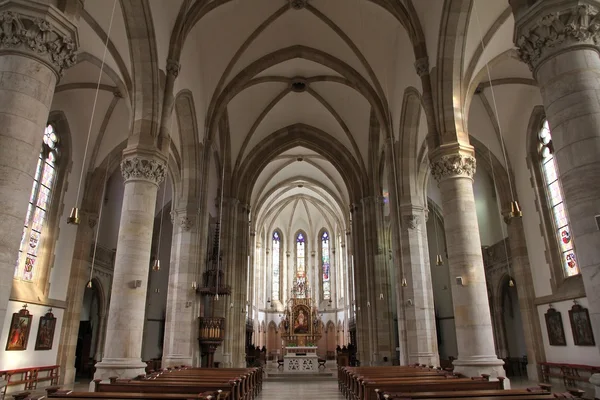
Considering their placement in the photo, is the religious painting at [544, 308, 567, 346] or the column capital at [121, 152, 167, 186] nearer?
the column capital at [121, 152, 167, 186]

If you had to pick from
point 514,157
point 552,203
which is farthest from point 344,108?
point 552,203

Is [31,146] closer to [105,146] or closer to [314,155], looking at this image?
[105,146]

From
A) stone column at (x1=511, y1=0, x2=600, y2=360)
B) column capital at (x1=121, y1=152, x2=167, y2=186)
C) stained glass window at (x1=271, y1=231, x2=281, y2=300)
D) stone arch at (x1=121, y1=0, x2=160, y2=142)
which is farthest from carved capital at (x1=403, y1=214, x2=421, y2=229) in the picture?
stained glass window at (x1=271, y1=231, x2=281, y2=300)

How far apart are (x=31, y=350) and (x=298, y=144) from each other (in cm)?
1683

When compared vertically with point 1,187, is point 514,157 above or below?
above

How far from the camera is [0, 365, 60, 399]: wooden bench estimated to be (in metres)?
13.4

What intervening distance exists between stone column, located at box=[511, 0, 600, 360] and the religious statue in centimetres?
3048

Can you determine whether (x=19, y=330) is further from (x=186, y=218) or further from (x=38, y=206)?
(x=186, y=218)

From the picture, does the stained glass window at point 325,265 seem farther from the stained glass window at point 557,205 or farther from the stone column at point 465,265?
the stone column at point 465,265

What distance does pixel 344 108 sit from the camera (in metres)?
22.7

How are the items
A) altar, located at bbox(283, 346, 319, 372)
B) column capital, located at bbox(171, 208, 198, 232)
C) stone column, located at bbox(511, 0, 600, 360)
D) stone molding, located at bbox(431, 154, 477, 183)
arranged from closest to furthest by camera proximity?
stone column, located at bbox(511, 0, 600, 360) < stone molding, located at bbox(431, 154, 477, 183) < column capital, located at bbox(171, 208, 198, 232) < altar, located at bbox(283, 346, 319, 372)

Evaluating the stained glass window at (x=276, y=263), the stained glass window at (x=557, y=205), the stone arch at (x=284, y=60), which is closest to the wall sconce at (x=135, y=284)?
the stone arch at (x=284, y=60)

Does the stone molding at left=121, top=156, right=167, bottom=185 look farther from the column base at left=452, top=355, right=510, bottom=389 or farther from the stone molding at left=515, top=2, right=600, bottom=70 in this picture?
the stone molding at left=515, top=2, right=600, bottom=70

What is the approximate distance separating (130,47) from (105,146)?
25.6 ft
